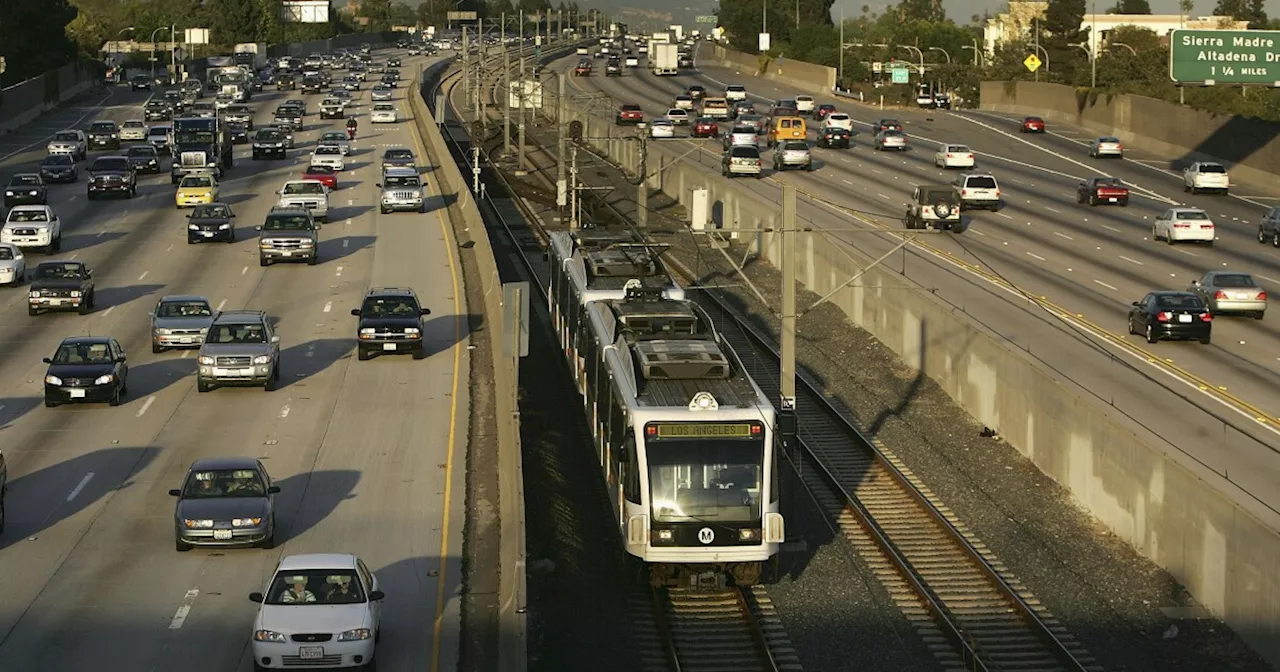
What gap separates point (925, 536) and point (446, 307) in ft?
78.0

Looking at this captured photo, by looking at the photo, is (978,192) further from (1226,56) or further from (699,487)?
(699,487)

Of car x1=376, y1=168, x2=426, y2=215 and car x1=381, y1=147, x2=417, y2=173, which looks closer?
car x1=376, y1=168, x2=426, y2=215

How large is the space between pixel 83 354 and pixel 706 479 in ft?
61.3

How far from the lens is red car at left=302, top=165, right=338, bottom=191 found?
79500 mm

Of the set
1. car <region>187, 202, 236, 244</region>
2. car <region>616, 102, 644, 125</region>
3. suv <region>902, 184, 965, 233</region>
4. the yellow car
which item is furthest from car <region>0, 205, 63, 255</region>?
car <region>616, 102, 644, 125</region>

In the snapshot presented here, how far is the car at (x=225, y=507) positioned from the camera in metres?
26.6

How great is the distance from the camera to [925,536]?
98.8ft

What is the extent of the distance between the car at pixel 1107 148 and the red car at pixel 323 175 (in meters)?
40.8

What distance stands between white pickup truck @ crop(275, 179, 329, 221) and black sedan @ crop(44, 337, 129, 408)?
30.0 metres

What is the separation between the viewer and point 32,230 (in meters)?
61.4

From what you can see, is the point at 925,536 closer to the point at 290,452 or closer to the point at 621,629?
the point at 621,629

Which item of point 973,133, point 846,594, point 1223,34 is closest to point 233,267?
point 846,594

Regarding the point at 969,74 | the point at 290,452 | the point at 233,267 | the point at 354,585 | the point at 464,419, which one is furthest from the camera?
the point at 969,74

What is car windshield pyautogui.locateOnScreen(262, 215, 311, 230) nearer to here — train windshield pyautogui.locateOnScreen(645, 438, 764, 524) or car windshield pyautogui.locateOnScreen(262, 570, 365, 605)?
train windshield pyautogui.locateOnScreen(645, 438, 764, 524)
